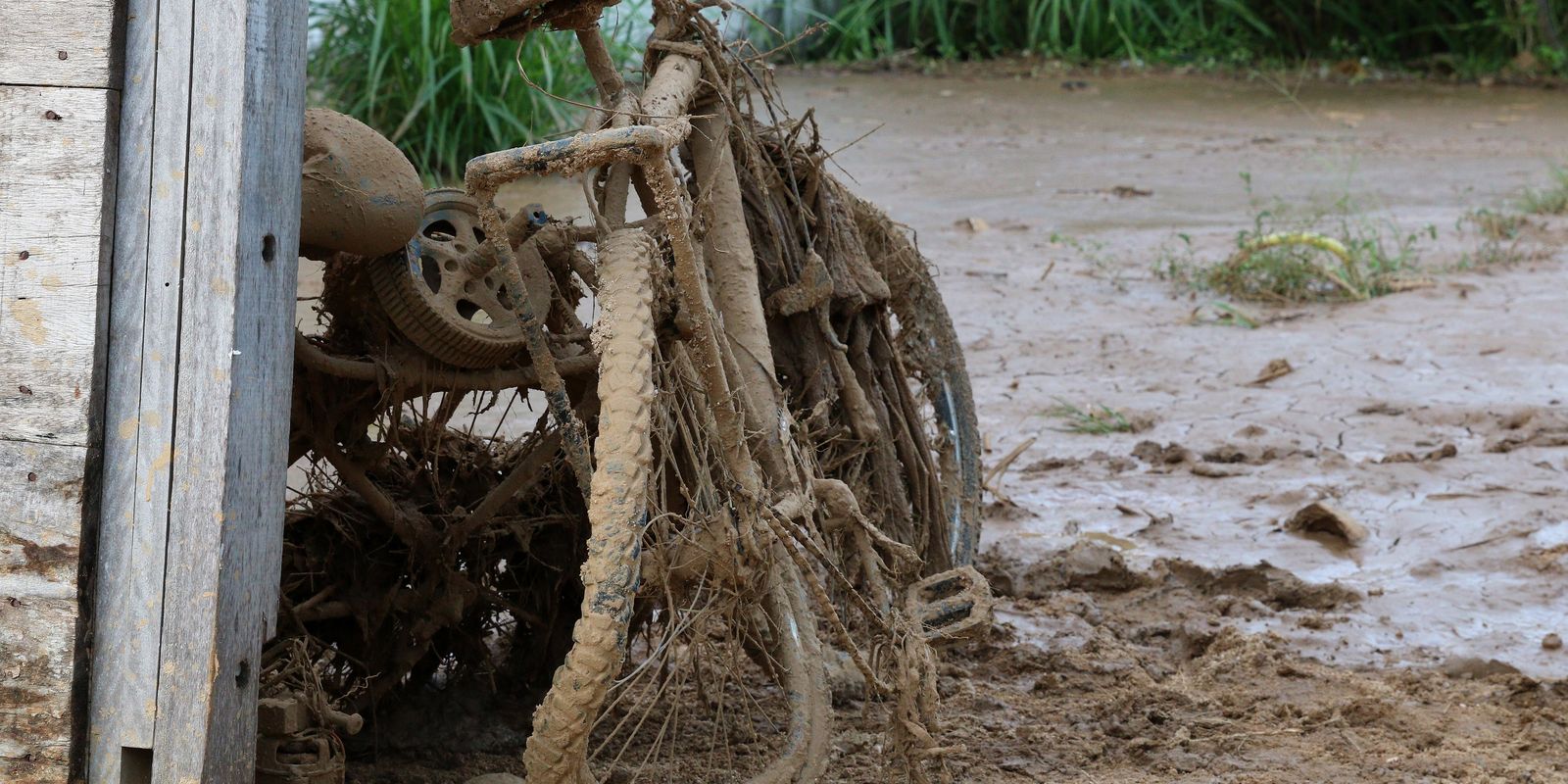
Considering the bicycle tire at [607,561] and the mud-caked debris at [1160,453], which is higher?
the bicycle tire at [607,561]

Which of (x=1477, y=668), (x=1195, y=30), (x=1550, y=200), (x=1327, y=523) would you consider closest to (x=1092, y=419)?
(x=1327, y=523)

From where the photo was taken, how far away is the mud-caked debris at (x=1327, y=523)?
13.3 ft

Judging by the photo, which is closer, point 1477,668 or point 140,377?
point 140,377

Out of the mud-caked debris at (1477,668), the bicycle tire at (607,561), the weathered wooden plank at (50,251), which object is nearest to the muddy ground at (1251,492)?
the mud-caked debris at (1477,668)

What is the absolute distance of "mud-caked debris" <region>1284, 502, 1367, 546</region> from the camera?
4055 mm

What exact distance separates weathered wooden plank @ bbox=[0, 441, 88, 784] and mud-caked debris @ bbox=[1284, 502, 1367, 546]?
3107mm

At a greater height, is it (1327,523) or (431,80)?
(431,80)

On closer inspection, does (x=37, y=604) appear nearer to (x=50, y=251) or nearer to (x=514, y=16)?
(x=50, y=251)

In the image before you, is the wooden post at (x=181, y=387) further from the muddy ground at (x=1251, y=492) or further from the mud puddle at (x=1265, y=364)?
the mud puddle at (x=1265, y=364)

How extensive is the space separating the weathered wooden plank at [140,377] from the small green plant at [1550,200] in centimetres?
721

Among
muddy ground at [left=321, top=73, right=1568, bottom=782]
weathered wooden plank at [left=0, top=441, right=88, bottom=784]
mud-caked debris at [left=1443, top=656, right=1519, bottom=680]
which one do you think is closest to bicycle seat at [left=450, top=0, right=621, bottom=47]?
weathered wooden plank at [left=0, top=441, right=88, bottom=784]

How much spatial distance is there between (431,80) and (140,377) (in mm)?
5942

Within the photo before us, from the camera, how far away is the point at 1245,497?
14.4 ft

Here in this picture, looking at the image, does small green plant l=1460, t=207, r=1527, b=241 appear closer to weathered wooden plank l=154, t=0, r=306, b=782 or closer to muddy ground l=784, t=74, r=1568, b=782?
muddy ground l=784, t=74, r=1568, b=782
